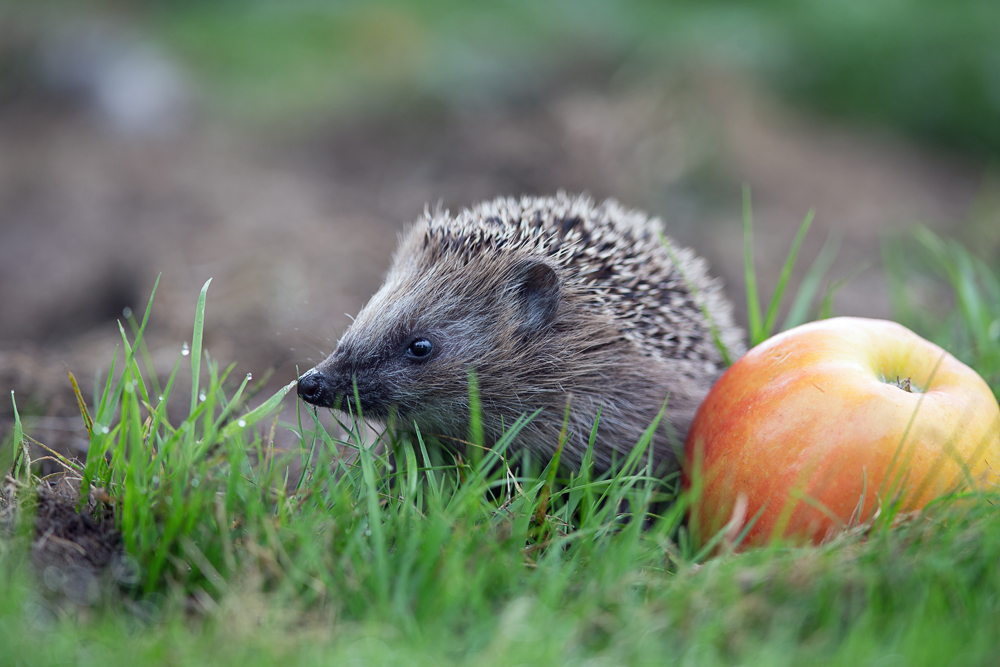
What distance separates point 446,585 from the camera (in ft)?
6.75

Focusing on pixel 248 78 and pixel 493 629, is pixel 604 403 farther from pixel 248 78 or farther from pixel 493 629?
pixel 248 78

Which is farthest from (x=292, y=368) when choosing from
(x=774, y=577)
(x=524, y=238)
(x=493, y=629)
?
(x=774, y=577)

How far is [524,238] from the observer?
138 inches

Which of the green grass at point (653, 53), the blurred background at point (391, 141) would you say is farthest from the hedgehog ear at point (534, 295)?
the green grass at point (653, 53)

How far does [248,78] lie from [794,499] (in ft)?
36.7

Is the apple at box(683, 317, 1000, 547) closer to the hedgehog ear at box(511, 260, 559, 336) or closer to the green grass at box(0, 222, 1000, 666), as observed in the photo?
the green grass at box(0, 222, 1000, 666)

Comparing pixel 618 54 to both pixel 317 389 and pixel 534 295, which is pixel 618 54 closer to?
pixel 534 295

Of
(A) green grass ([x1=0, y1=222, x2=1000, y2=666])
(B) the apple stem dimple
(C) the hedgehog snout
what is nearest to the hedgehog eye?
(C) the hedgehog snout

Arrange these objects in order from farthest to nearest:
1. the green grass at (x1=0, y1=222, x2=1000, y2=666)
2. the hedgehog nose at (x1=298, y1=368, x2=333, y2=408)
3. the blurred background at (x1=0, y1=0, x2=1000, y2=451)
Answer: the blurred background at (x1=0, y1=0, x2=1000, y2=451) → the hedgehog nose at (x1=298, y1=368, x2=333, y2=408) → the green grass at (x1=0, y1=222, x2=1000, y2=666)

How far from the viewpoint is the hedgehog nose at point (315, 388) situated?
10.1ft

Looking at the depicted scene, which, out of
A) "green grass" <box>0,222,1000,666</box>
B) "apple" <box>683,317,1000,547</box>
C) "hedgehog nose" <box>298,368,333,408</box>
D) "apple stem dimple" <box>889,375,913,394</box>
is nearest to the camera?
"green grass" <box>0,222,1000,666</box>

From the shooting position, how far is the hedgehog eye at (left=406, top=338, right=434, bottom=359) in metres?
3.33

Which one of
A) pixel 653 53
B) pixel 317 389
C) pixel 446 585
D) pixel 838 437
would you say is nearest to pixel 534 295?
pixel 317 389

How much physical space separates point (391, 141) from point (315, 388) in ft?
21.4
